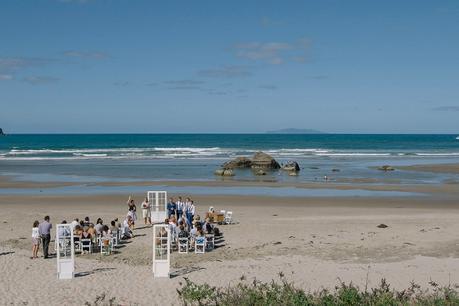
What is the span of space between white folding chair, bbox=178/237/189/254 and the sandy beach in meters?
0.33

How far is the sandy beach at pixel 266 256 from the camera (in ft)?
43.6

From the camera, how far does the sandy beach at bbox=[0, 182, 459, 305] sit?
1328 centimetres

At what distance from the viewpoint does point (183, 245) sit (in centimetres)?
1695

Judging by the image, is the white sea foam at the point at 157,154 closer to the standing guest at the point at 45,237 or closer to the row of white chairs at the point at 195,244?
the row of white chairs at the point at 195,244

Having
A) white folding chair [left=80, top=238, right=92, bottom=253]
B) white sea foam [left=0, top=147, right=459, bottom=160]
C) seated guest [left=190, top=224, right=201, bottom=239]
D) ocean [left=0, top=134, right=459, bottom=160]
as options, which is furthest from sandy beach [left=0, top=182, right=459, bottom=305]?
ocean [left=0, top=134, right=459, bottom=160]

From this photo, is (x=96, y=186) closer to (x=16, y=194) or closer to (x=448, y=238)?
(x=16, y=194)

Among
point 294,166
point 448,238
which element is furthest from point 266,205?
Result: point 294,166

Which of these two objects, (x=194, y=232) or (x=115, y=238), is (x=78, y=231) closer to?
(x=115, y=238)

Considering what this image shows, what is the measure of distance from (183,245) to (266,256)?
256cm

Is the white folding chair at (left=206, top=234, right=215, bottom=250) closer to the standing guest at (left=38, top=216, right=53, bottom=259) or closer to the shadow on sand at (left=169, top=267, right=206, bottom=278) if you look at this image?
the shadow on sand at (left=169, top=267, right=206, bottom=278)

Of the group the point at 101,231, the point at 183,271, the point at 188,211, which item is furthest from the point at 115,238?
the point at 188,211

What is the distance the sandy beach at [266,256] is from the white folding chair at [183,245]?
0.33 metres

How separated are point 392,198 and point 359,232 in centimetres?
1081

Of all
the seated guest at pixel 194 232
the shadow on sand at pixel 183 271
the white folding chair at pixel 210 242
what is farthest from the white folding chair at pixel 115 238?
the shadow on sand at pixel 183 271
